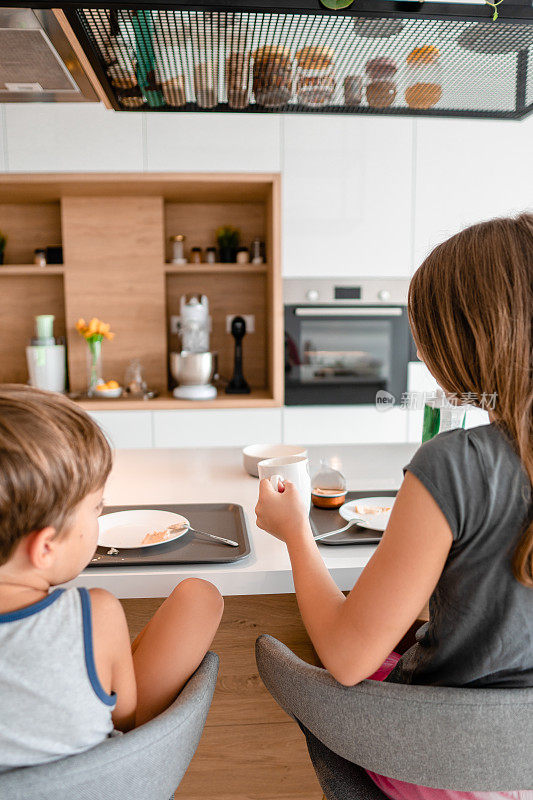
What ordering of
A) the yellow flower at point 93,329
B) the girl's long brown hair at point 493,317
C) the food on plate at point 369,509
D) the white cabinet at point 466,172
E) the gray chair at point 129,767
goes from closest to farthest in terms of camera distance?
the gray chair at point 129,767 < the girl's long brown hair at point 493,317 < the food on plate at point 369,509 < the white cabinet at point 466,172 < the yellow flower at point 93,329

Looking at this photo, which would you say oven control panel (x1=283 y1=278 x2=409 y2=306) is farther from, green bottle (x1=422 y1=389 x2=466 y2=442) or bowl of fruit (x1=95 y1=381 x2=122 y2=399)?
green bottle (x1=422 y1=389 x2=466 y2=442)

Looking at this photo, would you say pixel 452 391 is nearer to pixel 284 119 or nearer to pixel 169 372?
pixel 284 119

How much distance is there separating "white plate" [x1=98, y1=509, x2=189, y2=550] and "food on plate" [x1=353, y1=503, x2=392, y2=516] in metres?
0.31

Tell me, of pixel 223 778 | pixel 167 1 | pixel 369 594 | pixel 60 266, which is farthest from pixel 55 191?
pixel 369 594

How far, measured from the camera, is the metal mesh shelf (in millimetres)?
1043

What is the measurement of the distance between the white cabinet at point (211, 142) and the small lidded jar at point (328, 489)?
1925mm

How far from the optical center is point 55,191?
2953mm

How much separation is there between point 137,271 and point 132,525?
226 centimetres

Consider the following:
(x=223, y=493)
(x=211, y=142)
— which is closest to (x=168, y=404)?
(x=211, y=142)

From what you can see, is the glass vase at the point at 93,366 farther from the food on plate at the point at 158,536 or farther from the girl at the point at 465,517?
the girl at the point at 465,517

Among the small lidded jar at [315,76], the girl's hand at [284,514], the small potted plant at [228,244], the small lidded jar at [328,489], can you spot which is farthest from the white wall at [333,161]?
the girl's hand at [284,514]

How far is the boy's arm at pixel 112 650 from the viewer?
2.25 feet

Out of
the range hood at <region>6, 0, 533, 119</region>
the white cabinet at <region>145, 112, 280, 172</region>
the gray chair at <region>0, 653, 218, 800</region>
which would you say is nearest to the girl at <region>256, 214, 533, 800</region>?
the gray chair at <region>0, 653, 218, 800</region>

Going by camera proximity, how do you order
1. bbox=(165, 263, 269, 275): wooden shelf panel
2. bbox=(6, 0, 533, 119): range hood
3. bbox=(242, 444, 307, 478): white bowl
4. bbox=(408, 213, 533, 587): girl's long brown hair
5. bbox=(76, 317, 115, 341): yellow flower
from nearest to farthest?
1. bbox=(408, 213, 533, 587): girl's long brown hair
2. bbox=(6, 0, 533, 119): range hood
3. bbox=(242, 444, 307, 478): white bowl
4. bbox=(76, 317, 115, 341): yellow flower
5. bbox=(165, 263, 269, 275): wooden shelf panel
